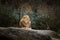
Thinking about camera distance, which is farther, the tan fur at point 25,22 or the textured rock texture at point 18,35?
the tan fur at point 25,22

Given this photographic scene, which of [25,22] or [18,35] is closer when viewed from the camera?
[18,35]

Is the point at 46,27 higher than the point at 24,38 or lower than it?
lower

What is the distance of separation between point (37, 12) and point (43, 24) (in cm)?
67

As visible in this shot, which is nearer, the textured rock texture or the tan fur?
the textured rock texture

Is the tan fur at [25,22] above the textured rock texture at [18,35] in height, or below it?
below

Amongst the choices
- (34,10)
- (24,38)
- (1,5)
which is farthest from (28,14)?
(24,38)

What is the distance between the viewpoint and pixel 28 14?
7102mm

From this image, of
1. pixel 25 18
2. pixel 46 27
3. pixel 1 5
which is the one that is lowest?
pixel 46 27

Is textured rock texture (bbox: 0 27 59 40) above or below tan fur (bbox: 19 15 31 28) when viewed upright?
above

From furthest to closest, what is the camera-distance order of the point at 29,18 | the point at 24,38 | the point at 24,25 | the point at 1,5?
the point at 1,5 < the point at 29,18 < the point at 24,25 < the point at 24,38

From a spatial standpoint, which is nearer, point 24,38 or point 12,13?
point 24,38

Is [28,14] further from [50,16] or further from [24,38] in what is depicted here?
[24,38]

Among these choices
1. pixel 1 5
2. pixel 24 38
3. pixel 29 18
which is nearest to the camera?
pixel 24 38

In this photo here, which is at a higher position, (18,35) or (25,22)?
(18,35)
